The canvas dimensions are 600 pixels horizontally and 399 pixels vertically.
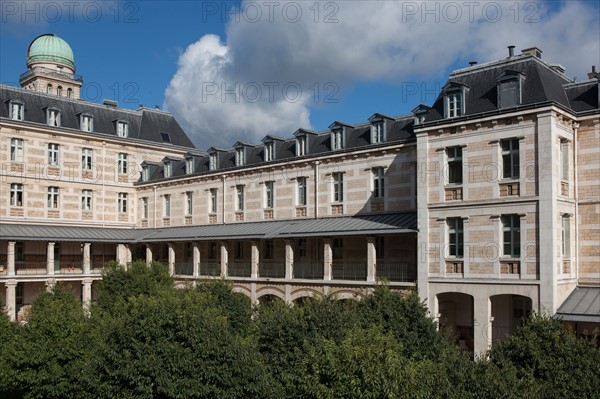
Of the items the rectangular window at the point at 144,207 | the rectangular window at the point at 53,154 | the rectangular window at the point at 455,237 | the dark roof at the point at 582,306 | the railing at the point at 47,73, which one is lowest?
the dark roof at the point at 582,306

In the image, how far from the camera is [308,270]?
120ft

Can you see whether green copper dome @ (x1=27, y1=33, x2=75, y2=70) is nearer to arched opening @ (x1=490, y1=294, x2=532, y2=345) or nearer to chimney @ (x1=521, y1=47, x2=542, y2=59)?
chimney @ (x1=521, y1=47, x2=542, y2=59)

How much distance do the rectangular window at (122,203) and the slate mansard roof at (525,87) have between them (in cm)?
2895

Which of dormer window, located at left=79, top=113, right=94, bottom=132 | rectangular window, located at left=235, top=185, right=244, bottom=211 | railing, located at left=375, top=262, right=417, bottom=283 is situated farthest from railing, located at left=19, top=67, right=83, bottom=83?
railing, located at left=375, top=262, right=417, bottom=283

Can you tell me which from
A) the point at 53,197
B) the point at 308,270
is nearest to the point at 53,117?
the point at 53,197

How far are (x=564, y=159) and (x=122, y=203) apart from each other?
34435 mm

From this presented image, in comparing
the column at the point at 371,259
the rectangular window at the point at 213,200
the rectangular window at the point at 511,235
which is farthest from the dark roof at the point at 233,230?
the rectangular window at the point at 511,235

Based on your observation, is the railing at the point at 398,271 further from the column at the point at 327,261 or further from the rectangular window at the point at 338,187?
the rectangular window at the point at 338,187

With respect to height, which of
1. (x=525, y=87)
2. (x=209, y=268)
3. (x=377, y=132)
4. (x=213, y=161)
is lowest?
(x=209, y=268)

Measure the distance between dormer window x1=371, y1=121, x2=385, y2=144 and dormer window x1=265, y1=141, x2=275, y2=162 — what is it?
8082 millimetres

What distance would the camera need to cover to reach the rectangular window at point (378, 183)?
33500mm

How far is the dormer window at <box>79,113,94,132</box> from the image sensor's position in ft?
156

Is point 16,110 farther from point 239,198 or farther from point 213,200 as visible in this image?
point 239,198

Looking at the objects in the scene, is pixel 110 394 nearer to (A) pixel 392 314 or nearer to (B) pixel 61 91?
(A) pixel 392 314
